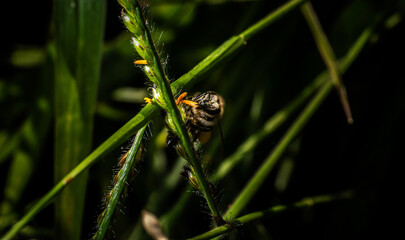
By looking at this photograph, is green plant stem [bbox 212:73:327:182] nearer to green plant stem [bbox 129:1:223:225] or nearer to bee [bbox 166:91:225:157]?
bee [bbox 166:91:225:157]

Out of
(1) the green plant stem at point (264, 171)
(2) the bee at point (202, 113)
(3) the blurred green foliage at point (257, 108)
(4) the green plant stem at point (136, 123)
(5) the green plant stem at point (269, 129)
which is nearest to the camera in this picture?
(4) the green plant stem at point (136, 123)

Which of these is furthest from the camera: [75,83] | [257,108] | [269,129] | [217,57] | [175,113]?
[257,108]

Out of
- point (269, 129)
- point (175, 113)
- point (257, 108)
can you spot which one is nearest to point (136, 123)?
point (175, 113)

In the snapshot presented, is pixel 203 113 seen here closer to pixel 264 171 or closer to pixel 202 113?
pixel 202 113

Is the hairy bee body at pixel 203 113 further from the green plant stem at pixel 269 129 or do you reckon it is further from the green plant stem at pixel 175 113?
the green plant stem at pixel 269 129

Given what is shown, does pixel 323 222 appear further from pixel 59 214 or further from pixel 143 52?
pixel 143 52

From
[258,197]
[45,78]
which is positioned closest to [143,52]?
[45,78]

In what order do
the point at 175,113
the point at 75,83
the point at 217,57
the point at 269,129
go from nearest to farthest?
the point at 175,113 → the point at 217,57 → the point at 75,83 → the point at 269,129

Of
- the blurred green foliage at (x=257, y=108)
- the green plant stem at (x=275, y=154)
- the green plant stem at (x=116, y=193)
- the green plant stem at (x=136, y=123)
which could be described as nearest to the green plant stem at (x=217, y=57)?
the green plant stem at (x=136, y=123)

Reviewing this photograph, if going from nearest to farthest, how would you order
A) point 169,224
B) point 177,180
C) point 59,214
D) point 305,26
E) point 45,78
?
1. point 59,214
2. point 169,224
3. point 45,78
4. point 177,180
5. point 305,26
